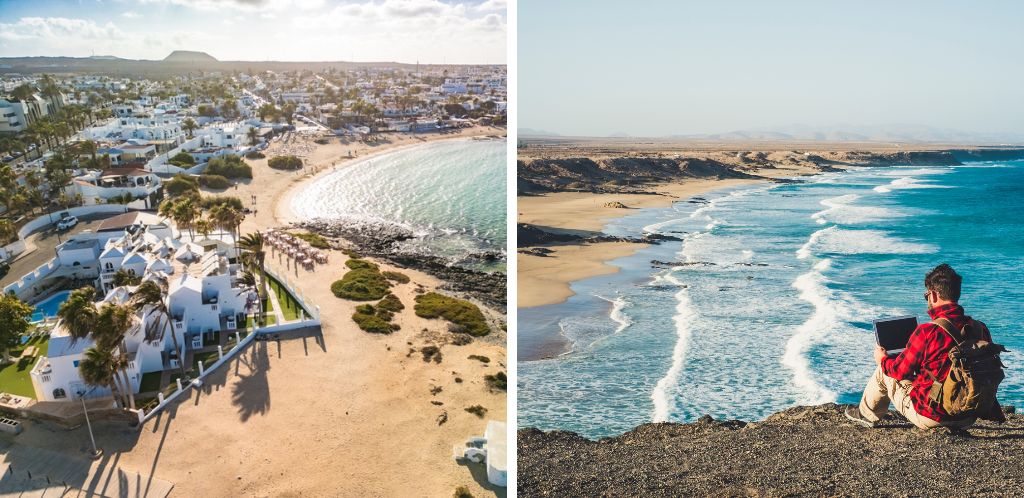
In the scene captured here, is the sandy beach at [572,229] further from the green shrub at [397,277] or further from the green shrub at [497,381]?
the green shrub at [397,277]

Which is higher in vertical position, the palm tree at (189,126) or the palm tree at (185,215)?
the palm tree at (189,126)

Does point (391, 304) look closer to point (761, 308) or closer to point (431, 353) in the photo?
point (431, 353)

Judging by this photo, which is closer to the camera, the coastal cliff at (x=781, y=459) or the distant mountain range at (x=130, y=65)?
the coastal cliff at (x=781, y=459)

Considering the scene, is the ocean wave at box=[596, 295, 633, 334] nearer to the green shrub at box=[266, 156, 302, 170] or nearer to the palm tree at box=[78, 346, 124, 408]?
the palm tree at box=[78, 346, 124, 408]

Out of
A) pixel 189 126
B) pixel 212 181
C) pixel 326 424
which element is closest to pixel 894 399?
pixel 326 424

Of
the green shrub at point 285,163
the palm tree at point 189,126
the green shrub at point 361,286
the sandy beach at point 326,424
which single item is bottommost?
the sandy beach at point 326,424

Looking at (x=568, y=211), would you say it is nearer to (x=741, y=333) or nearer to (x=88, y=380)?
(x=741, y=333)

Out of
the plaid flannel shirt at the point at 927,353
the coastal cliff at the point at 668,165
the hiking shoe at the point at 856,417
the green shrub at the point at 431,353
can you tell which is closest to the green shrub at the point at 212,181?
the coastal cliff at the point at 668,165
